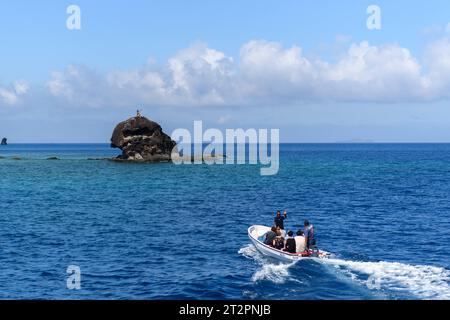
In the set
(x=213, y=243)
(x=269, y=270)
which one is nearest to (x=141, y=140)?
(x=213, y=243)

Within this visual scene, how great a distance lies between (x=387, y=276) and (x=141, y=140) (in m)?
107

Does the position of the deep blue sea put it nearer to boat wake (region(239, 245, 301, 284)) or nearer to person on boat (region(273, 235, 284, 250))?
boat wake (region(239, 245, 301, 284))

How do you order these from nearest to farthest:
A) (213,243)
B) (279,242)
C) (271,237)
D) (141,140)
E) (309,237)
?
1. (309,237)
2. (279,242)
3. (271,237)
4. (213,243)
5. (141,140)

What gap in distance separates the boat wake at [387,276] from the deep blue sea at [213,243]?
0.22 feet

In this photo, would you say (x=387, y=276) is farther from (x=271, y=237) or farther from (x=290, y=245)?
(x=271, y=237)

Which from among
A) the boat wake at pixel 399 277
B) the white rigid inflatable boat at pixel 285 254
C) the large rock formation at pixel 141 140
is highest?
the large rock formation at pixel 141 140

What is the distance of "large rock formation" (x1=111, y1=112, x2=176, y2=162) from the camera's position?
125938mm

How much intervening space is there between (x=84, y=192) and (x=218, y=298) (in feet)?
176

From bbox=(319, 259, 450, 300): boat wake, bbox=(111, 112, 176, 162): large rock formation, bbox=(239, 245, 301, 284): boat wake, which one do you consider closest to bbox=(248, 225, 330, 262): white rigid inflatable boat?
bbox=(239, 245, 301, 284): boat wake

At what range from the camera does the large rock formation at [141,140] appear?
413ft

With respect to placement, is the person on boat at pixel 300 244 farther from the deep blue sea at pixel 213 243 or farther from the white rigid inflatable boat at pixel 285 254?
the deep blue sea at pixel 213 243

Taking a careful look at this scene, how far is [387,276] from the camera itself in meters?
27.4

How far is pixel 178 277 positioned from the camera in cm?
2798

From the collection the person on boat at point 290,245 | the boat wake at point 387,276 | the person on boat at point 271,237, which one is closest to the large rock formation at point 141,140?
the person on boat at point 271,237
